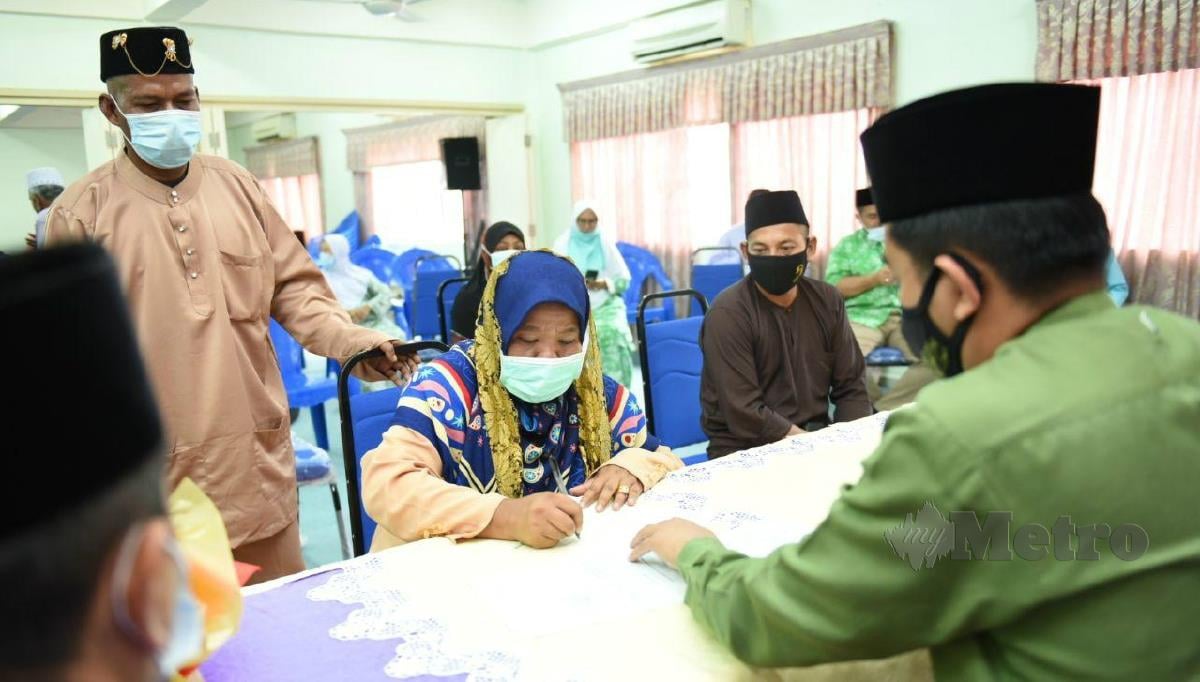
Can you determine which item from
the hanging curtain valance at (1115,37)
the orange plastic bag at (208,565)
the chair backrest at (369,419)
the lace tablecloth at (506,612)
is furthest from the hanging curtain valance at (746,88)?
the orange plastic bag at (208,565)

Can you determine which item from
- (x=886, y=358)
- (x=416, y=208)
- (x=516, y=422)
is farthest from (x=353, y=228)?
(x=516, y=422)

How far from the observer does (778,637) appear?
96cm

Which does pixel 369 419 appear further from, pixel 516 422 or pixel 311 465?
pixel 311 465

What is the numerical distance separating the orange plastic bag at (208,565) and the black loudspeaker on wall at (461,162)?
8333mm

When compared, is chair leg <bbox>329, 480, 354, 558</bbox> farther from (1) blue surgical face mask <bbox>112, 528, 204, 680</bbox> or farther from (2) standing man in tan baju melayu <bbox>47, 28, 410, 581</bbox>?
(1) blue surgical face mask <bbox>112, 528, 204, 680</bbox>

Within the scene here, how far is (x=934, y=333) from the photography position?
100cm

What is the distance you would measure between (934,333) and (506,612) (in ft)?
2.23

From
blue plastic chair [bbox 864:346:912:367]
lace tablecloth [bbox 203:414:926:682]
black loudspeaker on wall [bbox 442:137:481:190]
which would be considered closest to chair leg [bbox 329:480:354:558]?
lace tablecloth [bbox 203:414:926:682]

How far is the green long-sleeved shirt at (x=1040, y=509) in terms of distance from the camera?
2.74ft

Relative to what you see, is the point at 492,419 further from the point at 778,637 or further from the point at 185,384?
the point at 778,637

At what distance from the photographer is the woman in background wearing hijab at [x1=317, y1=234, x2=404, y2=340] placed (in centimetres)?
569

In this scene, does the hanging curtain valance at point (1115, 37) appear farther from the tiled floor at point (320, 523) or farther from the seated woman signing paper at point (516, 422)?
the seated woman signing paper at point (516, 422)

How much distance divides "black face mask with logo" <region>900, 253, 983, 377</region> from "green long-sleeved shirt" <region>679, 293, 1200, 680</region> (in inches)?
3.3

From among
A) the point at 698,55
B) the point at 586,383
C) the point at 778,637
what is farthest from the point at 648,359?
the point at 698,55
